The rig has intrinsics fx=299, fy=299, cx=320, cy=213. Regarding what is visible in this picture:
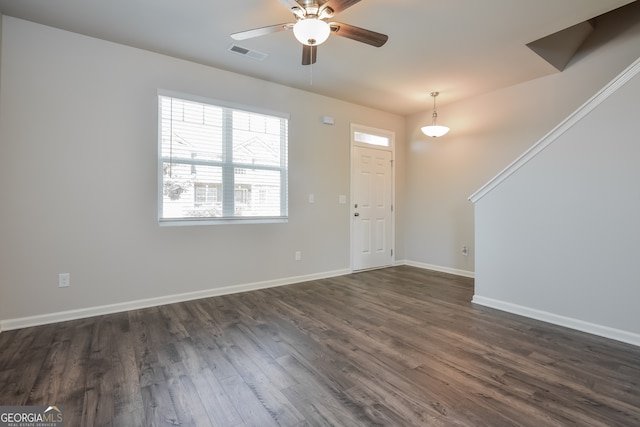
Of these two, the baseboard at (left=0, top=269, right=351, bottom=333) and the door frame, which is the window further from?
the door frame

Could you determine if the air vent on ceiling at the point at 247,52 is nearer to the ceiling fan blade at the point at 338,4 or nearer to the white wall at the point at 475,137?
the ceiling fan blade at the point at 338,4

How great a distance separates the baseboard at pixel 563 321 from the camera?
247 cm

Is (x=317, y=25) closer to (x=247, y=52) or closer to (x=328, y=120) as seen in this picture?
(x=247, y=52)

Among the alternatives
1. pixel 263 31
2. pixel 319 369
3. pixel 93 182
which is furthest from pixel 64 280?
pixel 263 31

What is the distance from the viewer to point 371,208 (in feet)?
16.9

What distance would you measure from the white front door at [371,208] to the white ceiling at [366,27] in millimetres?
1358

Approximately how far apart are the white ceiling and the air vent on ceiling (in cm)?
7

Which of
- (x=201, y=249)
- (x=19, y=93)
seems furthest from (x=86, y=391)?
(x=19, y=93)

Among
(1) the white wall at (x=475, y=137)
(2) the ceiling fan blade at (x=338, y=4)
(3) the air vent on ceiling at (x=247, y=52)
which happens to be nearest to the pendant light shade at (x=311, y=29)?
(2) the ceiling fan blade at (x=338, y=4)

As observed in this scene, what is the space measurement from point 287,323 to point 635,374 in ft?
8.34

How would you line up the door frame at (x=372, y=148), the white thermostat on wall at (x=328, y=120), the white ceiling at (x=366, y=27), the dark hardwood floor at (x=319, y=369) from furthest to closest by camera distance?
the door frame at (x=372, y=148), the white thermostat on wall at (x=328, y=120), the white ceiling at (x=366, y=27), the dark hardwood floor at (x=319, y=369)

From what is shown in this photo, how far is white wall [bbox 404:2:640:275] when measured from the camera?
3.43 meters

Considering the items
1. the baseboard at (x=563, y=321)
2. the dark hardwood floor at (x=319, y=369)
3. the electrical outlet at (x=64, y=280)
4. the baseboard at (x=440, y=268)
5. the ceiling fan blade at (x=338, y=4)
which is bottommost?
the dark hardwood floor at (x=319, y=369)

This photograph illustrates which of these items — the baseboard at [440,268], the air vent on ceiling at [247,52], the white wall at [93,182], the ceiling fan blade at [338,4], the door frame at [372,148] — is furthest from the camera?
the door frame at [372,148]
